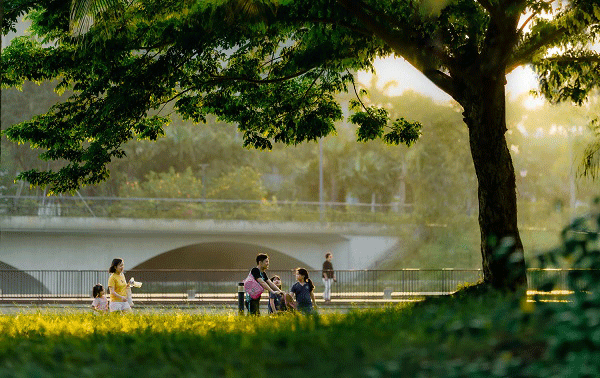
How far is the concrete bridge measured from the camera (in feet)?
144

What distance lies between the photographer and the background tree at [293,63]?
44.2 ft

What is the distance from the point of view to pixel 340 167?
63.0 meters

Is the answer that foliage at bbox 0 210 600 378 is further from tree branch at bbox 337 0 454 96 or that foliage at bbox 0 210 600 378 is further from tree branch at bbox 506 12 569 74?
tree branch at bbox 506 12 569 74

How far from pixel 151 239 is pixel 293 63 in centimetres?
3164

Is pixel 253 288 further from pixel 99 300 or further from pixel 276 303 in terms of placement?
pixel 99 300

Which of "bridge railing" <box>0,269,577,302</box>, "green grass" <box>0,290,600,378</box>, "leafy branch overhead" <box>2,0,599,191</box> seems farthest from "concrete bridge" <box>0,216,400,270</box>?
"green grass" <box>0,290,600,378</box>

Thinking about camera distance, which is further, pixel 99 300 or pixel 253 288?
pixel 99 300

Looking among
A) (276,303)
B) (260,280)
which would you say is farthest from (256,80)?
(276,303)

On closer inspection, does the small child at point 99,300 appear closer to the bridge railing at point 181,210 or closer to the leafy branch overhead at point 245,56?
the leafy branch overhead at point 245,56

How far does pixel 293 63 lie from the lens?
1670cm

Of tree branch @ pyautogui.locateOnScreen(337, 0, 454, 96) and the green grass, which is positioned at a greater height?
tree branch @ pyautogui.locateOnScreen(337, 0, 454, 96)

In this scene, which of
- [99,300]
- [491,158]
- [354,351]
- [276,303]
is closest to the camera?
[354,351]

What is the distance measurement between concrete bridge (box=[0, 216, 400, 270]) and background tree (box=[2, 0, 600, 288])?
27.4 m

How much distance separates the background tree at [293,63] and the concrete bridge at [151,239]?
1080 inches
